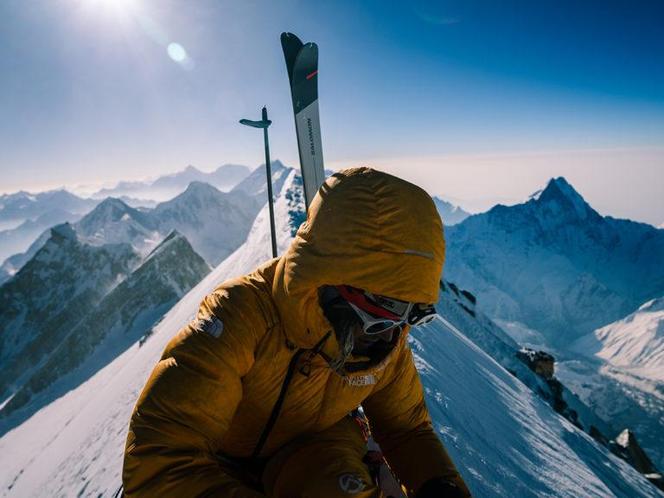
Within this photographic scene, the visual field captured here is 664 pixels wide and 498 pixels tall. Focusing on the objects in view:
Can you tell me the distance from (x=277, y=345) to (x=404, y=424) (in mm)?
1731

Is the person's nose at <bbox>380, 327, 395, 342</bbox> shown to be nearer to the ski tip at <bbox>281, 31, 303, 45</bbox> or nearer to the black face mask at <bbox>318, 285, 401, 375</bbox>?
the black face mask at <bbox>318, 285, 401, 375</bbox>

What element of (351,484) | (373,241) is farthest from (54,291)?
(373,241)

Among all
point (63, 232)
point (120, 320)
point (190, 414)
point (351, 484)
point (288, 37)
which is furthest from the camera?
point (63, 232)

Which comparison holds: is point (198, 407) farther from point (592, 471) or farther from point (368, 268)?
point (592, 471)

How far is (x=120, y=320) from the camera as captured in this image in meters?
69.9

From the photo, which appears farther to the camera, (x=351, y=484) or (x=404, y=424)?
(x=404, y=424)

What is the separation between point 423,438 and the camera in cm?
347

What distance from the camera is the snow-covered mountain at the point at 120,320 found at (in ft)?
212

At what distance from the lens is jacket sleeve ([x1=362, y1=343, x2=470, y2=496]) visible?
3.30 meters

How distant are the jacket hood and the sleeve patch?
555 mm

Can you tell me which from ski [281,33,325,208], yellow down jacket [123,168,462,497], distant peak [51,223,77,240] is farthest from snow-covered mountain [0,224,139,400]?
yellow down jacket [123,168,462,497]

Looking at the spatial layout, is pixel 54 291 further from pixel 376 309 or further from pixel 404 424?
pixel 376 309

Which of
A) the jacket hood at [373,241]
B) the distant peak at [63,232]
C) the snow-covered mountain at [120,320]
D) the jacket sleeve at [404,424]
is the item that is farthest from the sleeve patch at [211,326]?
the distant peak at [63,232]

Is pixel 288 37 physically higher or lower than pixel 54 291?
higher
